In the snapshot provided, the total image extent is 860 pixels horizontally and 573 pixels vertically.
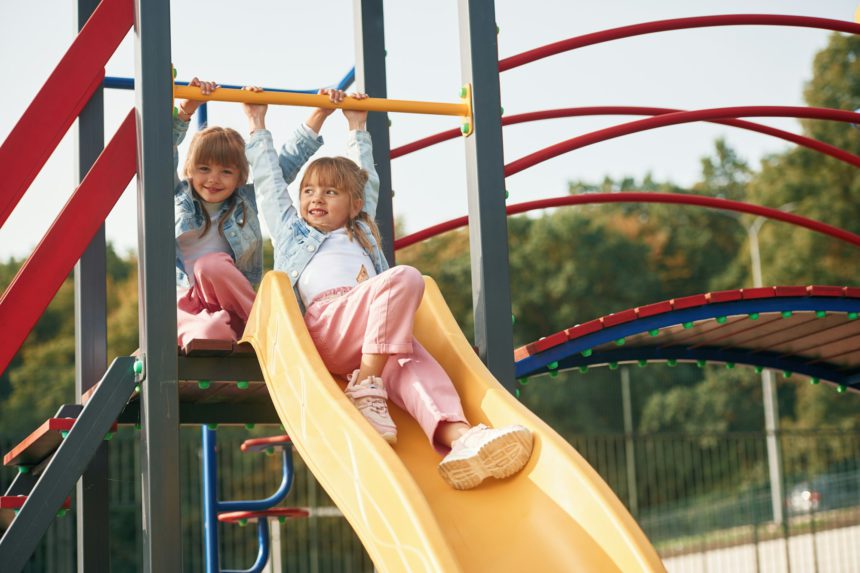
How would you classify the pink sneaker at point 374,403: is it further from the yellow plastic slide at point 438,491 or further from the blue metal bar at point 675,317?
the blue metal bar at point 675,317

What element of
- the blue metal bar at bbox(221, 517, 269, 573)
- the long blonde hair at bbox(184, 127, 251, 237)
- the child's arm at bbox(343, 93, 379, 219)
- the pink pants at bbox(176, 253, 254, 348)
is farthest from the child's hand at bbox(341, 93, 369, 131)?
the blue metal bar at bbox(221, 517, 269, 573)

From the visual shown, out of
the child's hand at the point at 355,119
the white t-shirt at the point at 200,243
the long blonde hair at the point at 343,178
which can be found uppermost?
the child's hand at the point at 355,119

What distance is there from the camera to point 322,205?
14.7ft

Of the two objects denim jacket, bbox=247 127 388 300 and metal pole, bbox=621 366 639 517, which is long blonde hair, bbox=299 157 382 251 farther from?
metal pole, bbox=621 366 639 517

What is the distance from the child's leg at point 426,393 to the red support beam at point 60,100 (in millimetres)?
1512

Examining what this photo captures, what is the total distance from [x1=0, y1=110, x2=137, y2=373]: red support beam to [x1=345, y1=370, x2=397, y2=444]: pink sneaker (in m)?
1.11

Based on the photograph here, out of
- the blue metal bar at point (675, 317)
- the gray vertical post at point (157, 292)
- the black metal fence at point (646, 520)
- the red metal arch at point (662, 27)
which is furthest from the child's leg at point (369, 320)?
the black metal fence at point (646, 520)

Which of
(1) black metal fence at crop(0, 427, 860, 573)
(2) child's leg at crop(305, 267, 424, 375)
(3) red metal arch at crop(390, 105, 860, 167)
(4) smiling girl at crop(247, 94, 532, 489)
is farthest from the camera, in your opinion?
(1) black metal fence at crop(0, 427, 860, 573)

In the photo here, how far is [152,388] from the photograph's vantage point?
3688 millimetres

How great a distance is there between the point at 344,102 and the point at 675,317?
2175 millimetres

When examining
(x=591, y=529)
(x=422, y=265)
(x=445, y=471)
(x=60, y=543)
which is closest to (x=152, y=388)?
(x=445, y=471)

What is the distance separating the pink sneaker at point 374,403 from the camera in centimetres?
381

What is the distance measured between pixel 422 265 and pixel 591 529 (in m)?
33.2

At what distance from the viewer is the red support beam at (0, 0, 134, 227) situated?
4.12m
